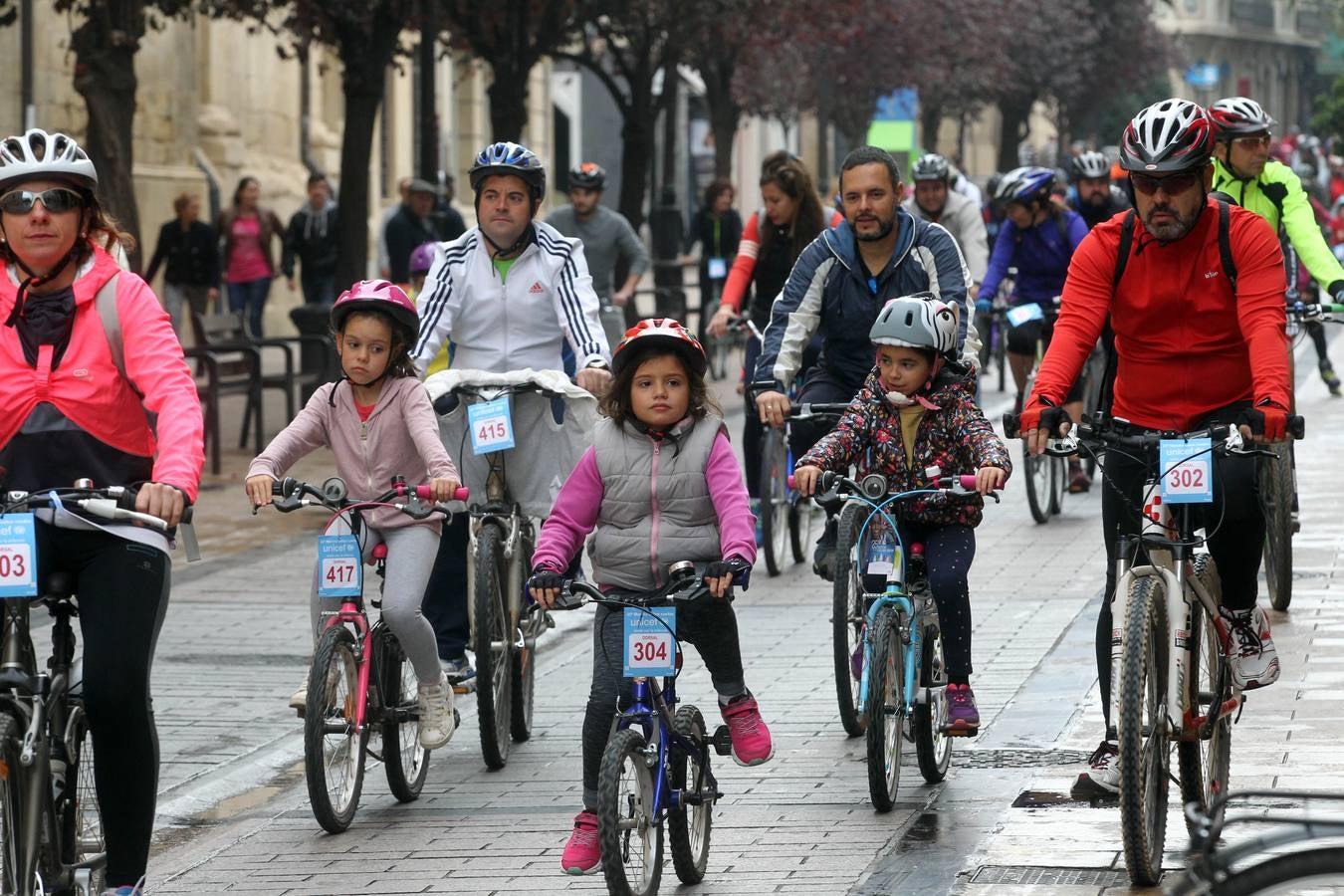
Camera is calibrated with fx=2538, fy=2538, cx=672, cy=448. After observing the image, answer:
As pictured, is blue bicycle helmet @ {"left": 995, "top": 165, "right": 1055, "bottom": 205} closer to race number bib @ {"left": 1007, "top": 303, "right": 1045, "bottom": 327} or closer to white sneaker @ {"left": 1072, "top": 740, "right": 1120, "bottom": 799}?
race number bib @ {"left": 1007, "top": 303, "right": 1045, "bottom": 327}

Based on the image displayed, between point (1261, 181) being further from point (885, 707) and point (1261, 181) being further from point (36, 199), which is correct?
point (36, 199)

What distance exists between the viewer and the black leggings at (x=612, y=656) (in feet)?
19.6

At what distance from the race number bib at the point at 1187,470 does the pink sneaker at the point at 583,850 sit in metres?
1.55

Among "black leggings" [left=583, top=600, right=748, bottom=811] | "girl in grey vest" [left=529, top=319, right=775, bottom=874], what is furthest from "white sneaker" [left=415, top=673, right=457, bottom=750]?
"black leggings" [left=583, top=600, right=748, bottom=811]

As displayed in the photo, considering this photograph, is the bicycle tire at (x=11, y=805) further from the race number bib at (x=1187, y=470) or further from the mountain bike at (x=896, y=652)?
the race number bib at (x=1187, y=470)

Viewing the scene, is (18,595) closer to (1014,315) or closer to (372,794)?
(372,794)

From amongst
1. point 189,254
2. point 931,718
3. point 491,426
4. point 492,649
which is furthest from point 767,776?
point 189,254

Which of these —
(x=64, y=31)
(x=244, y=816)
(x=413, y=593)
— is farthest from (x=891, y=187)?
(x=64, y=31)

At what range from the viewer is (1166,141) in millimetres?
6129

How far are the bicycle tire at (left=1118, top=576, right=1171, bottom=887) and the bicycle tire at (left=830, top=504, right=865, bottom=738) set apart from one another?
1906mm

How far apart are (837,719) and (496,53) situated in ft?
49.4

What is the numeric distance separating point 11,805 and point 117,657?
0.36m

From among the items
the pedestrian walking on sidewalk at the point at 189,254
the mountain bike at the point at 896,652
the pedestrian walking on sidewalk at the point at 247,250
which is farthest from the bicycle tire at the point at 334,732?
the pedestrian walking on sidewalk at the point at 247,250

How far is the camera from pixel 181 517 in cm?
505
